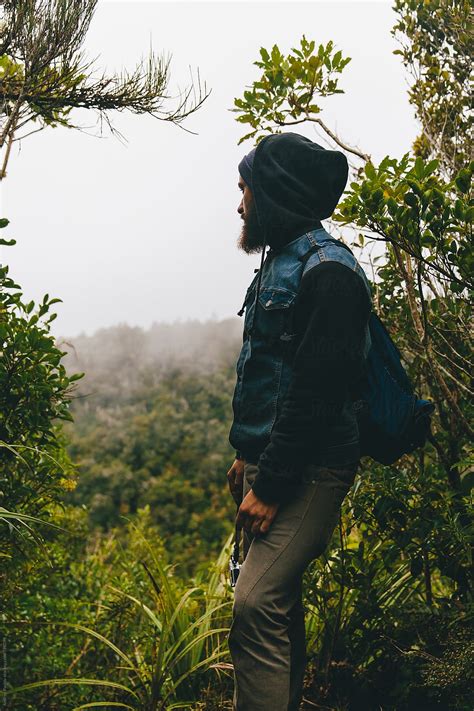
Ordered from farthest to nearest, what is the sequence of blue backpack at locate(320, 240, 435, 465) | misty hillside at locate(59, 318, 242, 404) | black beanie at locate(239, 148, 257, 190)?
misty hillside at locate(59, 318, 242, 404) → black beanie at locate(239, 148, 257, 190) → blue backpack at locate(320, 240, 435, 465)

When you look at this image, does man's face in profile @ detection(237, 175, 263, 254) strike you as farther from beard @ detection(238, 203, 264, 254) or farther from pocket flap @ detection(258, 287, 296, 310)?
pocket flap @ detection(258, 287, 296, 310)

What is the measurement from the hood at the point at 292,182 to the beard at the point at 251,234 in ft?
0.68

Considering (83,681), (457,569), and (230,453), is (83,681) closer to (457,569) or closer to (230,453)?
(457,569)

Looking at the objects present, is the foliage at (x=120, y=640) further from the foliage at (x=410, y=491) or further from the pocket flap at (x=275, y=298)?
the pocket flap at (x=275, y=298)

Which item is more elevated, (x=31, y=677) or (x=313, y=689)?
(x=313, y=689)

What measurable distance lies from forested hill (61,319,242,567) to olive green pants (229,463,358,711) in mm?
15851

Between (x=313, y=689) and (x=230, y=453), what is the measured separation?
84.3ft

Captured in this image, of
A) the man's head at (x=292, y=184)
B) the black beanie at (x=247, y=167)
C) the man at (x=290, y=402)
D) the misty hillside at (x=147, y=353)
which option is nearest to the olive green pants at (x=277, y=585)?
the man at (x=290, y=402)

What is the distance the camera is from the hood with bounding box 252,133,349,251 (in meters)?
2.12

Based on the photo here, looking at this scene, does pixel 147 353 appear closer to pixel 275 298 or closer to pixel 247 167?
pixel 247 167

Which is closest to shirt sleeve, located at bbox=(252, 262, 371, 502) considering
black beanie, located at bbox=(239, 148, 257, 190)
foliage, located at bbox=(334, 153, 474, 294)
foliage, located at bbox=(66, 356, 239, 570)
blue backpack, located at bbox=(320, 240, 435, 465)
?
blue backpack, located at bbox=(320, 240, 435, 465)

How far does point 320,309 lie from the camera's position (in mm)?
A: 1839

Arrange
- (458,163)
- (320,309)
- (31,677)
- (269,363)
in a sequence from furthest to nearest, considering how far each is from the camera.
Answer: (31,677), (458,163), (269,363), (320,309)

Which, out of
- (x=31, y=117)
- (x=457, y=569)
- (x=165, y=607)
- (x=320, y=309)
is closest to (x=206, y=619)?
(x=165, y=607)
